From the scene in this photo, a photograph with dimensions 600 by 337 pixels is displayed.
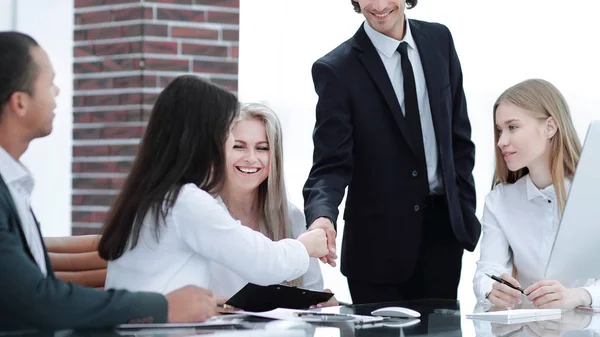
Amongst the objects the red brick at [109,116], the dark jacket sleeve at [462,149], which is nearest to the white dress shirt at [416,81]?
the dark jacket sleeve at [462,149]

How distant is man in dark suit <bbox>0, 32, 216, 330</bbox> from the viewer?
1.62 metres

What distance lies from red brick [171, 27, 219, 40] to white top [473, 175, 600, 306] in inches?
58.8

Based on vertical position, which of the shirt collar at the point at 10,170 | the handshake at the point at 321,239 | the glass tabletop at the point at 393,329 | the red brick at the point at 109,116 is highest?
the red brick at the point at 109,116

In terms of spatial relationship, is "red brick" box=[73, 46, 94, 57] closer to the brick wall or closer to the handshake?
the brick wall

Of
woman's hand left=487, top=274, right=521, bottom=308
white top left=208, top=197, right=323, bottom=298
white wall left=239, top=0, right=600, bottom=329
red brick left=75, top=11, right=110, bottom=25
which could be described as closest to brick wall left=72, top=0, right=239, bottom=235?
red brick left=75, top=11, right=110, bottom=25

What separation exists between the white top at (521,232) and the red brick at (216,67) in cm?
144

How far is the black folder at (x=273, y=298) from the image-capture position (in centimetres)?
208

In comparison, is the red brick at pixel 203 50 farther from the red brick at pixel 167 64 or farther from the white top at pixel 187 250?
the white top at pixel 187 250

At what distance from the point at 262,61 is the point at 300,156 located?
0.48 meters

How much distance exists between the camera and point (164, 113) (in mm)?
2109

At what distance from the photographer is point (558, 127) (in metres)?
2.71

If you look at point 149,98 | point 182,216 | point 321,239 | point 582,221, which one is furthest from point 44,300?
point 149,98

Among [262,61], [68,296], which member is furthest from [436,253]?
[262,61]

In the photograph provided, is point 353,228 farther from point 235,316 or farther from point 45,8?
point 45,8
